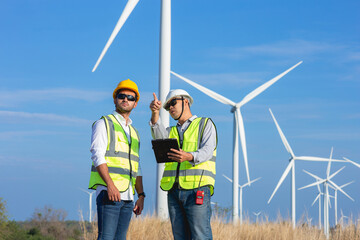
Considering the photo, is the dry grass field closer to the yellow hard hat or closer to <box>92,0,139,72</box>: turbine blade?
the yellow hard hat

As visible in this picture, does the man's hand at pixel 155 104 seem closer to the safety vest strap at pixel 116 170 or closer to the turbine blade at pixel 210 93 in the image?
the safety vest strap at pixel 116 170

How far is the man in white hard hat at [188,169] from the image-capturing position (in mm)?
6277

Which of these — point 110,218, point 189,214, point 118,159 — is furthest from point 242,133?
point 110,218

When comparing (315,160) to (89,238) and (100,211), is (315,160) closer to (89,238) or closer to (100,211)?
(89,238)

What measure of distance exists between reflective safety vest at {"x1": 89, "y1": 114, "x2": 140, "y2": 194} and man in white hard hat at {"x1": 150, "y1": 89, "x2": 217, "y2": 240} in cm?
49

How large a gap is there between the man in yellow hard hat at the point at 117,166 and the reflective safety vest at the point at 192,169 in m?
0.40

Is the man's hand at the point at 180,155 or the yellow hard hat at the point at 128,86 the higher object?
the yellow hard hat at the point at 128,86

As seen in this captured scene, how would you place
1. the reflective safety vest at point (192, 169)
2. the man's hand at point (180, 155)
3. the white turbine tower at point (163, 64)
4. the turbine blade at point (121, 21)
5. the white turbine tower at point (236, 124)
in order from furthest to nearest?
1. the white turbine tower at point (236, 124)
2. the turbine blade at point (121, 21)
3. the white turbine tower at point (163, 64)
4. the reflective safety vest at point (192, 169)
5. the man's hand at point (180, 155)

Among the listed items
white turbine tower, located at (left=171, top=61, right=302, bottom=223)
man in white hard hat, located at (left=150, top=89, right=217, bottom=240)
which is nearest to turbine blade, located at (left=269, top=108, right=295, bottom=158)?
white turbine tower, located at (left=171, top=61, right=302, bottom=223)

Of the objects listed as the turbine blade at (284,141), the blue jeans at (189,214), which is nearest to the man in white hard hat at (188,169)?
the blue jeans at (189,214)

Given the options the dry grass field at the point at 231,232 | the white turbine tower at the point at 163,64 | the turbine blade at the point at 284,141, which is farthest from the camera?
the turbine blade at the point at 284,141

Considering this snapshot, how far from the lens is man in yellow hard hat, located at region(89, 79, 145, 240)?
19.1 ft

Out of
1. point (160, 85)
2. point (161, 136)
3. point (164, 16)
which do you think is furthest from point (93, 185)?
point (164, 16)

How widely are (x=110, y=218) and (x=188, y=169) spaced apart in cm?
122
